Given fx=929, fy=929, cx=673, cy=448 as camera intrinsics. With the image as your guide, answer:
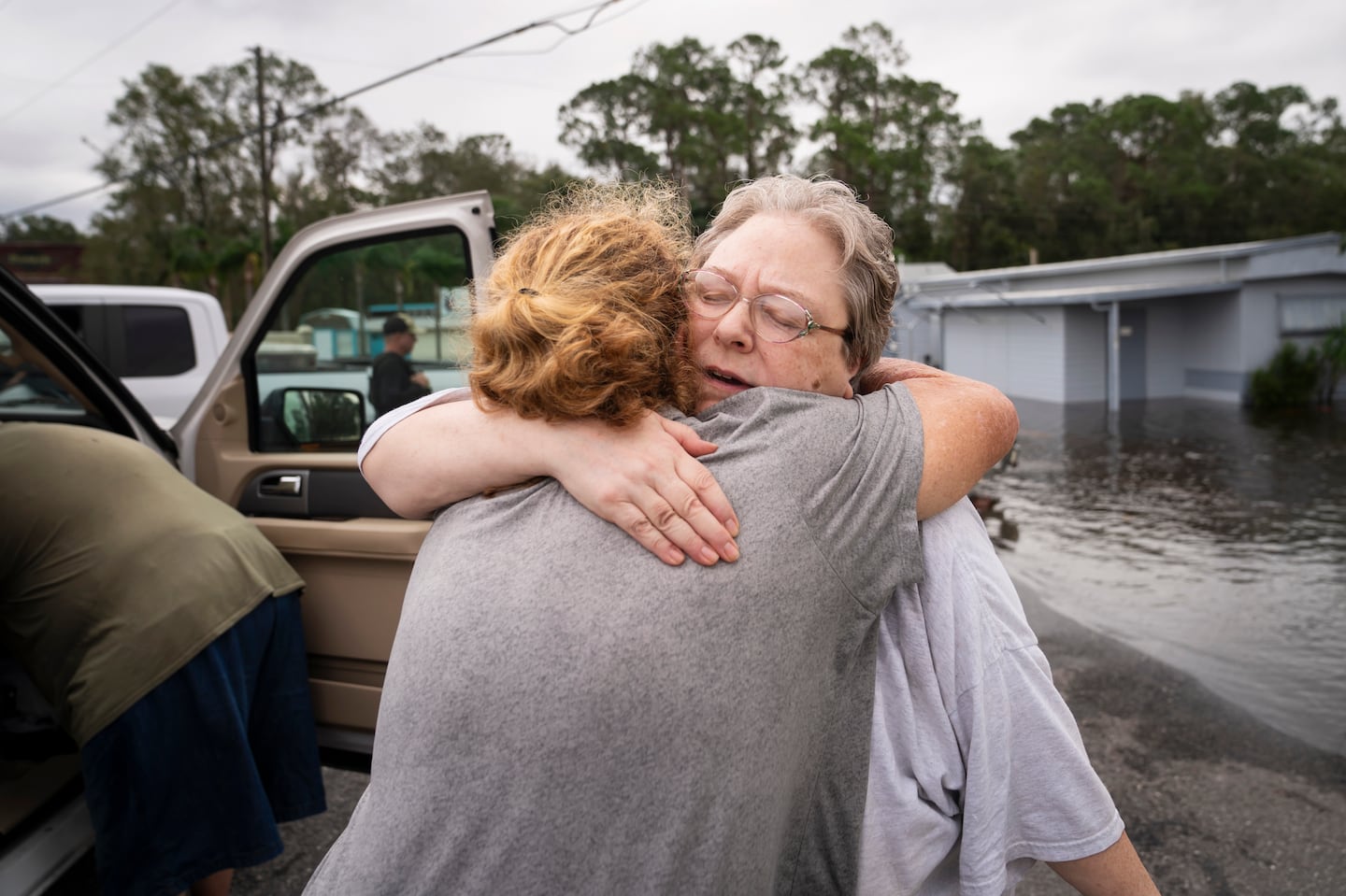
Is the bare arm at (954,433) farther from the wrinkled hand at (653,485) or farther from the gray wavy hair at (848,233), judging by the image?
the wrinkled hand at (653,485)

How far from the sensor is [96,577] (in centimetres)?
248

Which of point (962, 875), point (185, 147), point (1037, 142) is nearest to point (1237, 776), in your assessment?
point (962, 875)

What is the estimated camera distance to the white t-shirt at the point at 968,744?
1.46m

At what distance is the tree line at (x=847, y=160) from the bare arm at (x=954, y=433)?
141 feet

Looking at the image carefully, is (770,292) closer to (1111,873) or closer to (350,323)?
(1111,873)

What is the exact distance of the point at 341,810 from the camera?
3.95 metres

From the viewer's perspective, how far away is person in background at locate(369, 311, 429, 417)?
3350 millimetres

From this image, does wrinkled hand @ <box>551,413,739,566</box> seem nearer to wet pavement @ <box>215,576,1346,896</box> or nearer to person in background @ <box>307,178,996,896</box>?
person in background @ <box>307,178,996,896</box>

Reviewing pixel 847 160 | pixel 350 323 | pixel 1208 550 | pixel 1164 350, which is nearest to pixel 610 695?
pixel 350 323

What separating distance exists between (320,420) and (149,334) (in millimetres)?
7048

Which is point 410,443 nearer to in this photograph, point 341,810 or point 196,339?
point 341,810

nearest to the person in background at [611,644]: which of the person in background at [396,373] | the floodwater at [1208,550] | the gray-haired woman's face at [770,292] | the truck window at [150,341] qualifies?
the gray-haired woman's face at [770,292]

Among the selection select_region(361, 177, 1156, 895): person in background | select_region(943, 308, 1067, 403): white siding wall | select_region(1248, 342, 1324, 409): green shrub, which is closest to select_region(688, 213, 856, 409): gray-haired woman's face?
select_region(361, 177, 1156, 895): person in background

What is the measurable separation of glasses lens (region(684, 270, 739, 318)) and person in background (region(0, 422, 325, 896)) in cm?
177
